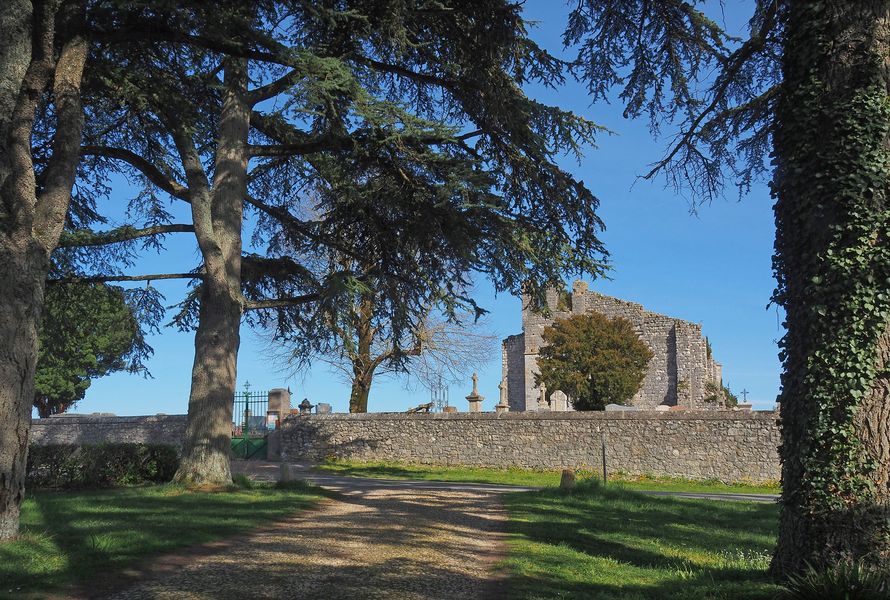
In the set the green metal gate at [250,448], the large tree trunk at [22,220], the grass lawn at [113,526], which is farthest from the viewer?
the green metal gate at [250,448]

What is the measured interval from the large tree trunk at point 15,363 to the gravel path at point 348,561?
2.12 meters

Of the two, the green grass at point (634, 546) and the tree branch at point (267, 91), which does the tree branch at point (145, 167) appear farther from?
the green grass at point (634, 546)

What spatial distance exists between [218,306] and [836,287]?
34.4ft

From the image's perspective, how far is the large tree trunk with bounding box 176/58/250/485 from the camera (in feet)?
42.6

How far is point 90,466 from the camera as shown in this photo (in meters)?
14.6

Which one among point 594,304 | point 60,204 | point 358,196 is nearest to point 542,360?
point 594,304

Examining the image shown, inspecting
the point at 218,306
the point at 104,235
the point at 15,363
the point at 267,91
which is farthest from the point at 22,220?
the point at 267,91

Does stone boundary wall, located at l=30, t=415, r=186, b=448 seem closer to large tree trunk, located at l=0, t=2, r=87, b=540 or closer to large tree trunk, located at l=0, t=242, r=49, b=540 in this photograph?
large tree trunk, located at l=0, t=2, r=87, b=540

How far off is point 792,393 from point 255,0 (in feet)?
29.7

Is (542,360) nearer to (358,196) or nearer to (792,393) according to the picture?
(358,196)

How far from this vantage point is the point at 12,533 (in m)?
7.86

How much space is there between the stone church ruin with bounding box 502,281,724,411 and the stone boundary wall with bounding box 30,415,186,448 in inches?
712

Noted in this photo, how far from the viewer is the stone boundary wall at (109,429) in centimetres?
2841

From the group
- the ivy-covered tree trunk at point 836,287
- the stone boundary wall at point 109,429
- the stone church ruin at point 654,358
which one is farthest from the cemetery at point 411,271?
the stone church ruin at point 654,358
